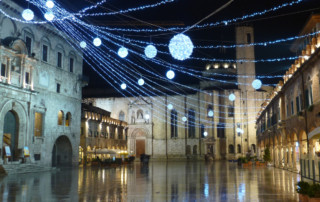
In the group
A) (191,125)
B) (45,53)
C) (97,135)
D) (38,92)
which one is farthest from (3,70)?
(191,125)

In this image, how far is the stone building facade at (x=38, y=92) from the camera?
2664cm

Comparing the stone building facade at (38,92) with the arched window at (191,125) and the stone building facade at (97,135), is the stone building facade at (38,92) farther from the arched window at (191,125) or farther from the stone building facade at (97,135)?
the arched window at (191,125)

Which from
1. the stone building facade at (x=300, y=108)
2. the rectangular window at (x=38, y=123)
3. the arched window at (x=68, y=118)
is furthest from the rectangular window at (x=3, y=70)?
the stone building facade at (x=300, y=108)

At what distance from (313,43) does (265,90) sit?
48053 mm

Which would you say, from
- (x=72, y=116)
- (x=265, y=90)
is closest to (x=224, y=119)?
(x=265, y=90)

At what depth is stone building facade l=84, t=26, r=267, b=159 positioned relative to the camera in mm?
63375

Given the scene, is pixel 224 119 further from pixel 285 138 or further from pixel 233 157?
pixel 285 138

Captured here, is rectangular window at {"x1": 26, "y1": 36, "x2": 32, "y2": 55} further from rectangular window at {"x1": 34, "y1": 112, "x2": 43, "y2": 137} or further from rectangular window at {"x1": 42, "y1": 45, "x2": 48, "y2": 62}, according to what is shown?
rectangular window at {"x1": 34, "y1": 112, "x2": 43, "y2": 137}

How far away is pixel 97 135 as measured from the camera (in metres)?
48.0

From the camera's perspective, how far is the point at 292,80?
25422 millimetres

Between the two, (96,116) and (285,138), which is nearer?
(285,138)

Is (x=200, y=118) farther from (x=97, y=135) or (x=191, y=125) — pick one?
(x=97, y=135)

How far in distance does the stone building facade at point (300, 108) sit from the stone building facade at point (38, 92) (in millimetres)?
21790

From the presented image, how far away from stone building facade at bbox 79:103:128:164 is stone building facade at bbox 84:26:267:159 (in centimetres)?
836
